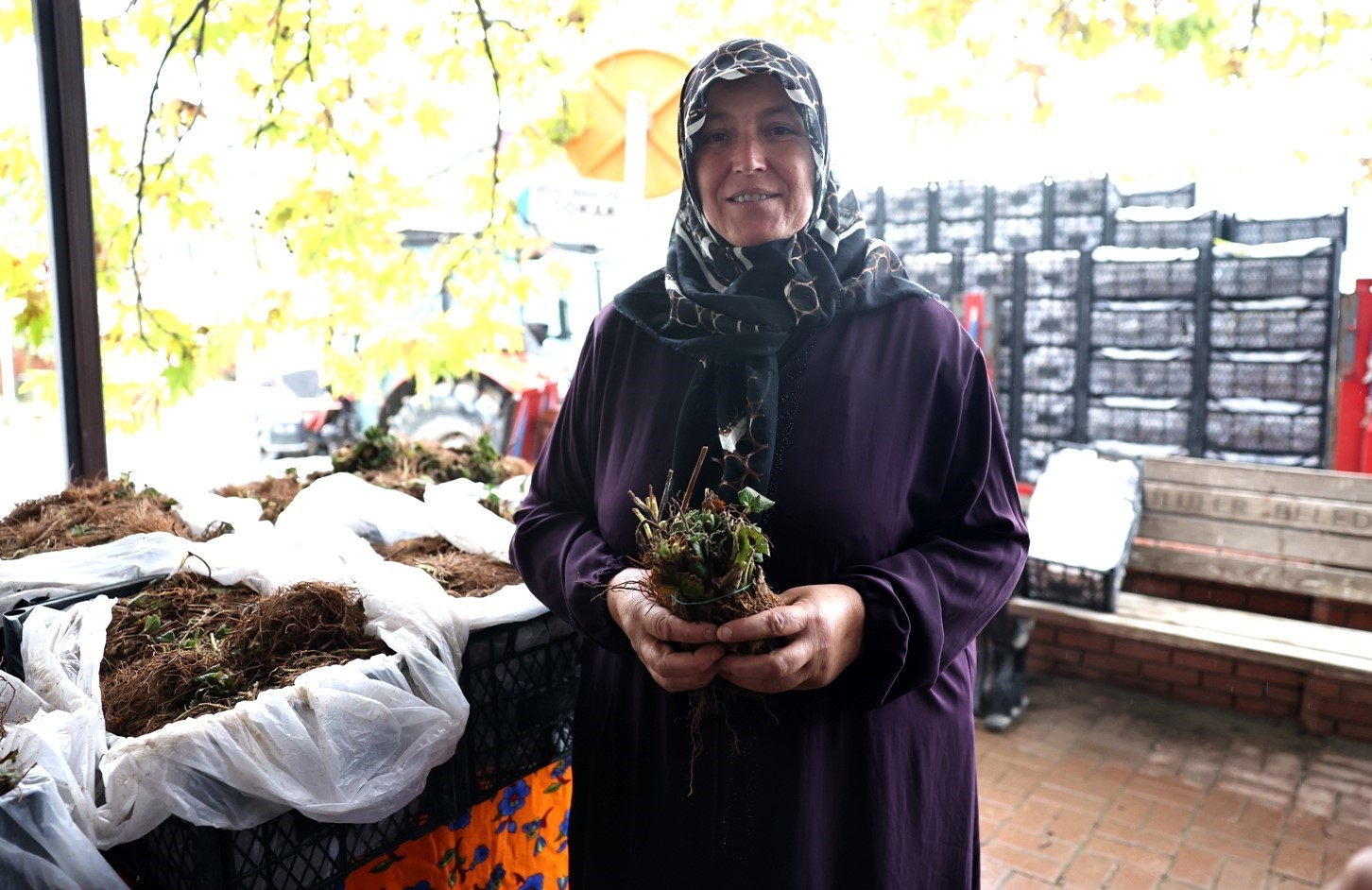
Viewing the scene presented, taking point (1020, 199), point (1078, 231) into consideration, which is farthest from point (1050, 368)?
point (1020, 199)

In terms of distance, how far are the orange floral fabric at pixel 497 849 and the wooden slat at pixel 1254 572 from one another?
3.12m

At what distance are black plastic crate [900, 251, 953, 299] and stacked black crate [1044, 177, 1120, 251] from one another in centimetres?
64

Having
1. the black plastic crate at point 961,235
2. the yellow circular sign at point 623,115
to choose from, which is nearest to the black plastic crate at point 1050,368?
the black plastic crate at point 961,235

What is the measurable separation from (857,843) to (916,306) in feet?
2.69

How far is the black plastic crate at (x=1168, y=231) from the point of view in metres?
5.74

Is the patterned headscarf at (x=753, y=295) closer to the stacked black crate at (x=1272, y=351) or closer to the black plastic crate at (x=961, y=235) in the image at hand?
the stacked black crate at (x=1272, y=351)

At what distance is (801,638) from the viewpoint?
4.00ft

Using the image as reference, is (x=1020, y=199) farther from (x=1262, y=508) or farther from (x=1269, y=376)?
(x=1262, y=508)

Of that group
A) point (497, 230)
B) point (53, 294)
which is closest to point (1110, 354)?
point (497, 230)

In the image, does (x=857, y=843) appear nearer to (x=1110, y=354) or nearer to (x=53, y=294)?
(x=53, y=294)

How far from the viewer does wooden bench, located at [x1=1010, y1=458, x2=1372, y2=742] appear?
12.3 feet

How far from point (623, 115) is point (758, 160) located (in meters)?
2.98

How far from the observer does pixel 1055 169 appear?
634 centimetres

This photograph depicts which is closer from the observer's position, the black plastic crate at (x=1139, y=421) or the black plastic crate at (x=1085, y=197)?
the black plastic crate at (x=1139, y=421)
